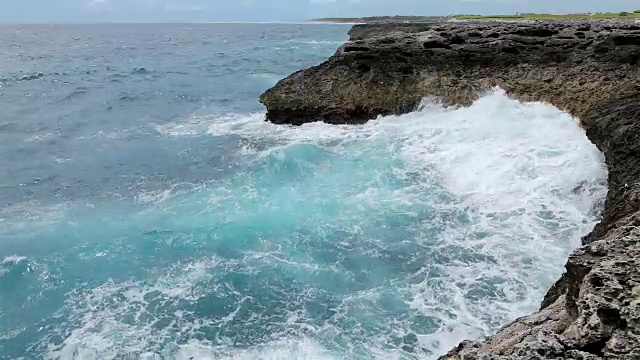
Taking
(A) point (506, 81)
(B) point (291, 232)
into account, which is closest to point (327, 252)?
(B) point (291, 232)

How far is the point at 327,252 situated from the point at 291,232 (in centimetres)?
149

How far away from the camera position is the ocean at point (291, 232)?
9.48 meters

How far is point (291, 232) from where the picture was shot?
43.8ft

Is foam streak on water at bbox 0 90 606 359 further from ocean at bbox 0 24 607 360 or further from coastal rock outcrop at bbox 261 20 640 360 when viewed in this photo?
coastal rock outcrop at bbox 261 20 640 360

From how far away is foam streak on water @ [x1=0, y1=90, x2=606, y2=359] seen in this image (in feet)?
30.7

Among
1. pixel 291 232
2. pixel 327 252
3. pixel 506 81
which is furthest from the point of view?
pixel 506 81

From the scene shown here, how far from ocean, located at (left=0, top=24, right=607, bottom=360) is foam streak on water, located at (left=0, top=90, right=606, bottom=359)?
0.05 m

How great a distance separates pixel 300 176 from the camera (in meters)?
17.5

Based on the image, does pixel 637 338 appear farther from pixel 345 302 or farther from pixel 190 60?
pixel 190 60

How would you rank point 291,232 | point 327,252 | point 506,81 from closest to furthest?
point 327,252 → point 291,232 → point 506,81

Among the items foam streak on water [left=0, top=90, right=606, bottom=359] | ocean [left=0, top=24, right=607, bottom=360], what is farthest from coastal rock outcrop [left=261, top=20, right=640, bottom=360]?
foam streak on water [left=0, top=90, right=606, bottom=359]

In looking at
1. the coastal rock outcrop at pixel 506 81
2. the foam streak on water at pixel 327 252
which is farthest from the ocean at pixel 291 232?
the coastal rock outcrop at pixel 506 81

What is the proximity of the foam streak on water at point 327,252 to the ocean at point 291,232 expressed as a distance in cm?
5

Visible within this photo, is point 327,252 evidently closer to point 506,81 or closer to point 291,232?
point 291,232
